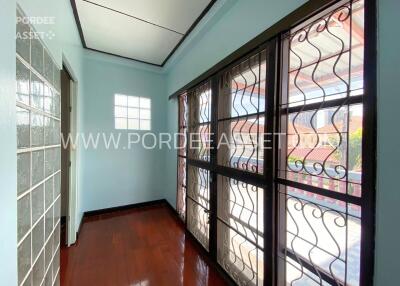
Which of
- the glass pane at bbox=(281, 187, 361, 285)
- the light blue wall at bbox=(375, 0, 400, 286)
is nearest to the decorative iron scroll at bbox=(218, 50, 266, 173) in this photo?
the glass pane at bbox=(281, 187, 361, 285)

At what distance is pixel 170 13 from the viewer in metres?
1.96

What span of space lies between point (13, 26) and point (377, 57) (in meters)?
1.51

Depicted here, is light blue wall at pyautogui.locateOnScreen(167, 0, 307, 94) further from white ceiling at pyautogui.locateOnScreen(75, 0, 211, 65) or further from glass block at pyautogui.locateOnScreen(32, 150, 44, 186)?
glass block at pyautogui.locateOnScreen(32, 150, 44, 186)

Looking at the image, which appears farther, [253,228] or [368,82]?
[253,228]

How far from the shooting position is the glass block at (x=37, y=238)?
957 millimetres

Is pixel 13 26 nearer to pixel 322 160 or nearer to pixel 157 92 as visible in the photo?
pixel 322 160

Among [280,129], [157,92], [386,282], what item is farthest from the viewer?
[157,92]

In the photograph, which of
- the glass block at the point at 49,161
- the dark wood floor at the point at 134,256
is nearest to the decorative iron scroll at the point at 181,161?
the dark wood floor at the point at 134,256

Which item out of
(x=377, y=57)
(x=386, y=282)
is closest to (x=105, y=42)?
(x=377, y=57)

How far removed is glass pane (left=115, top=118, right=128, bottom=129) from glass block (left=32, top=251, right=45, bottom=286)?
244 centimetres

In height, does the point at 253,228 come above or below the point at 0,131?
below

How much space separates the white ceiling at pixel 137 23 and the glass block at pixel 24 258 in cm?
213

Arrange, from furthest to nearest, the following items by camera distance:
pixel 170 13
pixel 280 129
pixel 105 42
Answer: pixel 105 42 → pixel 170 13 → pixel 280 129

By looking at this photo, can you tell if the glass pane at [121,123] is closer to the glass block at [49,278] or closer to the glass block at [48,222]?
the glass block at [48,222]
